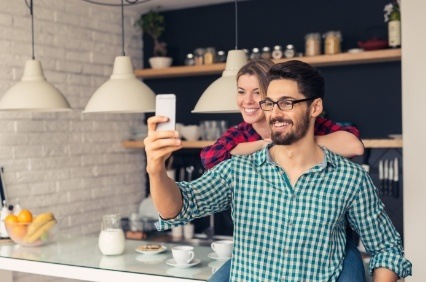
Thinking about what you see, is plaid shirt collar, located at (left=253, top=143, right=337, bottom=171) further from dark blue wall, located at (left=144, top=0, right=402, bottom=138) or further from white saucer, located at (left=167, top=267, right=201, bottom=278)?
dark blue wall, located at (left=144, top=0, right=402, bottom=138)

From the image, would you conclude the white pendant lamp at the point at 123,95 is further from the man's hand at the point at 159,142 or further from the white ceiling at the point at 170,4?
the white ceiling at the point at 170,4

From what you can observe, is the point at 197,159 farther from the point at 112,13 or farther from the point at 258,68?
the point at 258,68

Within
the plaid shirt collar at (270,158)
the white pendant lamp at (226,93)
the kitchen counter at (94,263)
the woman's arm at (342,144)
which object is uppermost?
the white pendant lamp at (226,93)

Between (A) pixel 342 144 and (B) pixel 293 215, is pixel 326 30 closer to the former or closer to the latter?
(A) pixel 342 144

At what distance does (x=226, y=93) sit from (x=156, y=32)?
2.34 metres

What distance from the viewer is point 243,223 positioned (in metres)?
1.93

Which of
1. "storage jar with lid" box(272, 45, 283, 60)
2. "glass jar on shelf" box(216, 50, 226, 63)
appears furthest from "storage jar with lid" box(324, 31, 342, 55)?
"glass jar on shelf" box(216, 50, 226, 63)

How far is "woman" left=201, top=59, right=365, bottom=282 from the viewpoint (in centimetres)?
202

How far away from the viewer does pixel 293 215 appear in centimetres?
186

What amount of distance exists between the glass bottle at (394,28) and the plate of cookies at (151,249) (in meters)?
2.10

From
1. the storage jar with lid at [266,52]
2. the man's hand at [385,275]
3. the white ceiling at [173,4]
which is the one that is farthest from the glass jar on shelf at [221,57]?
the man's hand at [385,275]

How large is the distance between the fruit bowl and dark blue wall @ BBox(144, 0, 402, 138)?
6.82ft

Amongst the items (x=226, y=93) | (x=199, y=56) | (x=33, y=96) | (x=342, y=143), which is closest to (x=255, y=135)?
(x=226, y=93)

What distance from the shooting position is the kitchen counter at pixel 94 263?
8.11 feet
